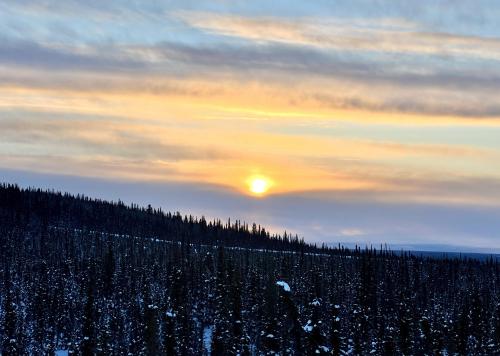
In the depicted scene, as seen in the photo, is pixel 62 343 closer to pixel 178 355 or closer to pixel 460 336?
pixel 178 355

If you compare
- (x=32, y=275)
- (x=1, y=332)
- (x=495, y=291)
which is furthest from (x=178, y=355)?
(x=495, y=291)

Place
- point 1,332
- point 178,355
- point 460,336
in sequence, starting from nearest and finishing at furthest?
point 178,355
point 460,336
point 1,332

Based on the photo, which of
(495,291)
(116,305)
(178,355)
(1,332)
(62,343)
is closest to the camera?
(178,355)

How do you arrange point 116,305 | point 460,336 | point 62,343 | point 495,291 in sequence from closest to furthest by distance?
point 460,336 → point 62,343 → point 116,305 → point 495,291

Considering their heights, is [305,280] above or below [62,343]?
above

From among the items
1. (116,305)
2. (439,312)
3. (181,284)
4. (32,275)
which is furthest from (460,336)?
(32,275)

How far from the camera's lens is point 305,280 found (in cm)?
16238

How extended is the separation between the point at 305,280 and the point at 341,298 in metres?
8.73

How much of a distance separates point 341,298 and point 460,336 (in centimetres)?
3753

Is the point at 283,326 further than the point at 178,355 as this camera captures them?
Yes

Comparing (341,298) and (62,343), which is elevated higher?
(341,298)

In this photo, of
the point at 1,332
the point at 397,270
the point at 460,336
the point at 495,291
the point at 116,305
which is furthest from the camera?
the point at 397,270

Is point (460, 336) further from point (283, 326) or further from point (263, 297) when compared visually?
point (263, 297)

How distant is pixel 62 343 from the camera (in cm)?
15338
